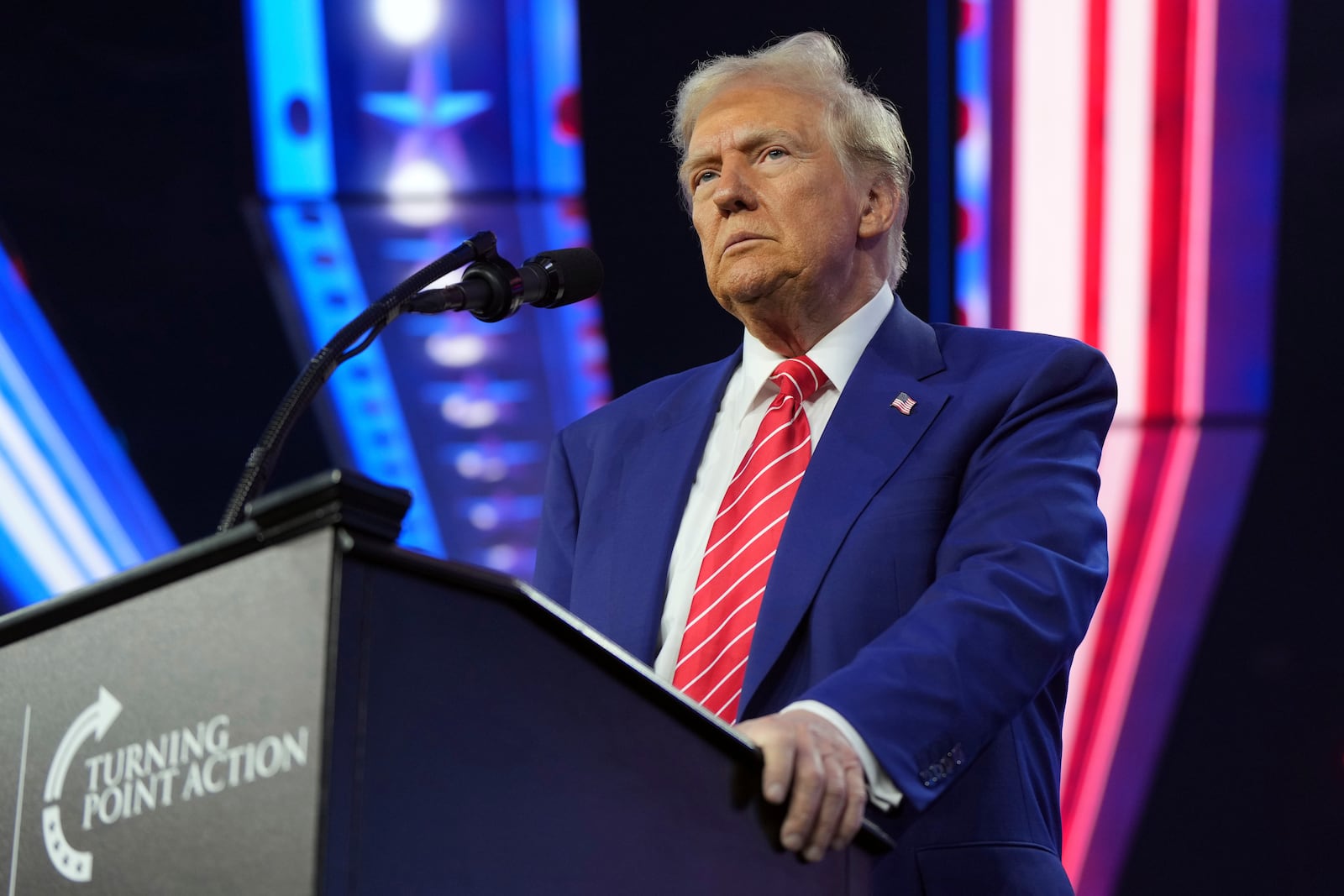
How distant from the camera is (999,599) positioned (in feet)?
4.46

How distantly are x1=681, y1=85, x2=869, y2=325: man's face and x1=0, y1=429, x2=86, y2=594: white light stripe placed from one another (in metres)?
2.15

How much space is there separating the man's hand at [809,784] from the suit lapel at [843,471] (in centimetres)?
38

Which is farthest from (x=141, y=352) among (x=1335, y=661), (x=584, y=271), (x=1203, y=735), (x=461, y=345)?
(x=1335, y=661)

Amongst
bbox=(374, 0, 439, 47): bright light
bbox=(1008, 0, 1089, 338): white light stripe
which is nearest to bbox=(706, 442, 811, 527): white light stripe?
bbox=(1008, 0, 1089, 338): white light stripe

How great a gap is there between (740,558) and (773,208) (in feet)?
1.94

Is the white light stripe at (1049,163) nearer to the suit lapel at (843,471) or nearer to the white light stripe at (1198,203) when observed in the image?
the white light stripe at (1198,203)

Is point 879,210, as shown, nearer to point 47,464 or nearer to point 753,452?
point 753,452

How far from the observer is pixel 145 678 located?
894mm

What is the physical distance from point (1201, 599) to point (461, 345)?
174cm

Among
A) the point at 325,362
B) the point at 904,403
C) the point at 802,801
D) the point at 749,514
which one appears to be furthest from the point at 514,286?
the point at 802,801

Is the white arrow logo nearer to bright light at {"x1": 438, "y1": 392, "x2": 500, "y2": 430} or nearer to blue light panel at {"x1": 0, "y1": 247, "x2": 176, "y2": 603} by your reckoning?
bright light at {"x1": 438, "y1": 392, "x2": 500, "y2": 430}

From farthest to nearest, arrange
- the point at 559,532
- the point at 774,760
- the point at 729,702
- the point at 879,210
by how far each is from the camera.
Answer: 1. the point at 879,210
2. the point at 559,532
3. the point at 729,702
4. the point at 774,760

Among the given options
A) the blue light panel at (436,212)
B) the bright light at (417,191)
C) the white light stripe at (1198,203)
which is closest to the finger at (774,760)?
the white light stripe at (1198,203)

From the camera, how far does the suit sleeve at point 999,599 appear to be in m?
1.21
